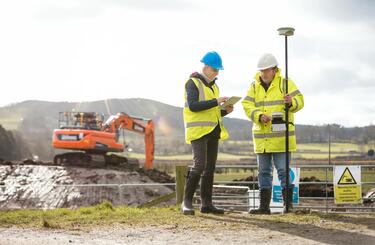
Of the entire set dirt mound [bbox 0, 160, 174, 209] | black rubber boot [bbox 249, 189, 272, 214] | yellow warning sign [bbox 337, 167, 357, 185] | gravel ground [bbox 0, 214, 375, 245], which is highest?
yellow warning sign [bbox 337, 167, 357, 185]

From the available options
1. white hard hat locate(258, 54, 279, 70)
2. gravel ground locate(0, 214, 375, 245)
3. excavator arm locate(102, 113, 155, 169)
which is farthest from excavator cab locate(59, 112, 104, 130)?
gravel ground locate(0, 214, 375, 245)

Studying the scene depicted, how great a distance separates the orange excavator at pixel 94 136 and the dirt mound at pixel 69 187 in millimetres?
1070

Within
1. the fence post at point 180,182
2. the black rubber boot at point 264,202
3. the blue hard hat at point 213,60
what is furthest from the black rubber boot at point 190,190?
the fence post at point 180,182

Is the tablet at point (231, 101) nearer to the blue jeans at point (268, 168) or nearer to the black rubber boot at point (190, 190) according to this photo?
the blue jeans at point (268, 168)

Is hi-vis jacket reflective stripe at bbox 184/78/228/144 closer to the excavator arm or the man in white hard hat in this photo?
the man in white hard hat

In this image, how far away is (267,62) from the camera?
9156 millimetres

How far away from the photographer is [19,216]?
30.8 ft

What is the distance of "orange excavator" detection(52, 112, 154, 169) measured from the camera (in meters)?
32.2

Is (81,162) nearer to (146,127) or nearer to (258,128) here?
(146,127)

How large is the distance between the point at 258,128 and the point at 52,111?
184390 millimetres

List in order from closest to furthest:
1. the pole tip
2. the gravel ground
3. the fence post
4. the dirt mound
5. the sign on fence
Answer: the gravel ground → the pole tip → the sign on fence → the fence post → the dirt mound

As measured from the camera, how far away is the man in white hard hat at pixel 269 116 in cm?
916

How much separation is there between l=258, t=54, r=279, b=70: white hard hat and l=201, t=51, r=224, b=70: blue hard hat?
55 centimetres

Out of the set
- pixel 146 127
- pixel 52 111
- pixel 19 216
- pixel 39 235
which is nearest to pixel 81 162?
pixel 146 127
